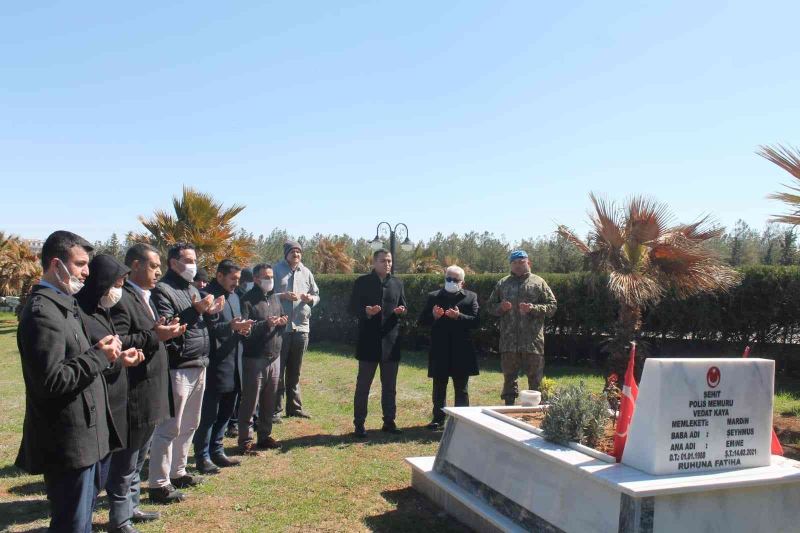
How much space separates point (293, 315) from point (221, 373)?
250cm

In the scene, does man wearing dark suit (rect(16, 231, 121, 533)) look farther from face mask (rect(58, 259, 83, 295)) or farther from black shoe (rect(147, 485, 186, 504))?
black shoe (rect(147, 485, 186, 504))

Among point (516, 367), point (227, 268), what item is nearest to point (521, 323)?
point (516, 367)

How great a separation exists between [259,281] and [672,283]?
5632 mm

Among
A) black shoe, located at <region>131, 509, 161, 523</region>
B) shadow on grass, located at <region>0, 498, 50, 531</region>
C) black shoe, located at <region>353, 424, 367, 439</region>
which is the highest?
black shoe, located at <region>353, 424, 367, 439</region>

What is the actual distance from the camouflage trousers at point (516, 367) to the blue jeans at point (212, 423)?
10.6 feet

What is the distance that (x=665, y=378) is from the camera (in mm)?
3627

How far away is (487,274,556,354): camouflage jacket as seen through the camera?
7.26 m

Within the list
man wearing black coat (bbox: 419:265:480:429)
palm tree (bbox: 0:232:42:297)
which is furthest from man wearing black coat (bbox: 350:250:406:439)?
palm tree (bbox: 0:232:42:297)

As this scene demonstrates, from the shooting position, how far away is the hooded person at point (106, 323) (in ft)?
12.0

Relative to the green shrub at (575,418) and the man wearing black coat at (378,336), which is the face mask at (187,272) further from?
the green shrub at (575,418)

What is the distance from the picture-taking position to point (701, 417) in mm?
3713

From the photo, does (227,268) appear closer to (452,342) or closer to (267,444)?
(267,444)

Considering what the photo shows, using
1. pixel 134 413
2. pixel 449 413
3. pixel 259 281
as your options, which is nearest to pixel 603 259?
pixel 449 413

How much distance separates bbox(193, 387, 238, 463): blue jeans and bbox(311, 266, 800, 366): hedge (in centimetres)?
552
